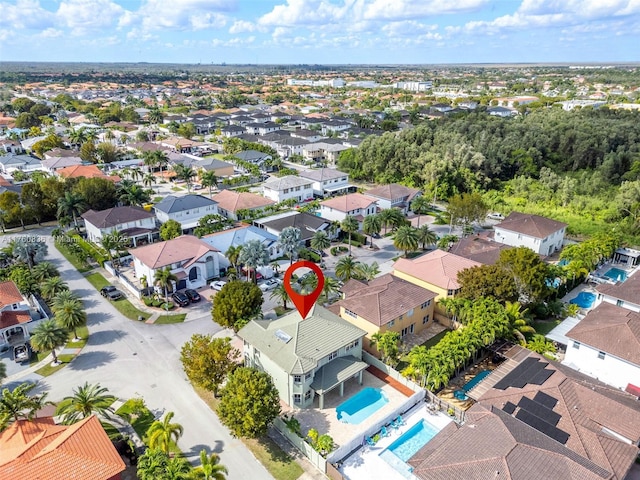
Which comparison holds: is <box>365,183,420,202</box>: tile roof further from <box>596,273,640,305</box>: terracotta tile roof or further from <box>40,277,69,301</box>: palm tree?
<box>40,277,69,301</box>: palm tree

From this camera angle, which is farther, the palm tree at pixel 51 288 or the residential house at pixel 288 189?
the residential house at pixel 288 189

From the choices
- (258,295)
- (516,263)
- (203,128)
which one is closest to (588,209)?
(516,263)

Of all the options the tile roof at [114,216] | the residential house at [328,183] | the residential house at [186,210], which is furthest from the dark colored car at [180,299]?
the residential house at [328,183]

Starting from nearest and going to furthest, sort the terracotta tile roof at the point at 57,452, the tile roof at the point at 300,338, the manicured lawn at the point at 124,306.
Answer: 1. the terracotta tile roof at the point at 57,452
2. the tile roof at the point at 300,338
3. the manicured lawn at the point at 124,306

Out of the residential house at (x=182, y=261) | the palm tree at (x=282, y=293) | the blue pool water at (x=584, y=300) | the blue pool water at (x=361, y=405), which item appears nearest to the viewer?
the blue pool water at (x=361, y=405)

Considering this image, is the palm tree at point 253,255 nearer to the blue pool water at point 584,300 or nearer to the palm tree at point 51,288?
the palm tree at point 51,288

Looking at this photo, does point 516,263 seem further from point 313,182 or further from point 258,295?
point 313,182

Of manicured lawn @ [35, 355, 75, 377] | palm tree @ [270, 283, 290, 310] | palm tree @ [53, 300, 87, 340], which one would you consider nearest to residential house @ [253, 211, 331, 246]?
palm tree @ [270, 283, 290, 310]
